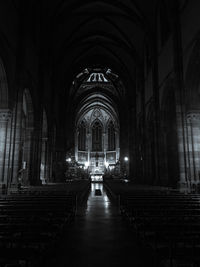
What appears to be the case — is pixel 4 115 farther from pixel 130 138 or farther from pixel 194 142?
pixel 130 138

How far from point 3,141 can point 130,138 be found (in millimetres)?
22851

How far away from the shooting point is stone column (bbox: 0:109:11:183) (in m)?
12.9

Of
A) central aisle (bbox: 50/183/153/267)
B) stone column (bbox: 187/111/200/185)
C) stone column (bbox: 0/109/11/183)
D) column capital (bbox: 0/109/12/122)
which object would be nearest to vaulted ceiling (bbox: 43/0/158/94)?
stone column (bbox: 187/111/200/185)

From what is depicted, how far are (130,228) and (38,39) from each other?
18.4 meters

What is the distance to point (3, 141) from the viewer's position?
13.1 metres

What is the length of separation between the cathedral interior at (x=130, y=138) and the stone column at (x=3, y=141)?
0.05 meters

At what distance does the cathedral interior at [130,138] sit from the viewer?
3797 mm

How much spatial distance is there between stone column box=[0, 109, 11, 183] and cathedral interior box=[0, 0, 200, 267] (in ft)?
0.18

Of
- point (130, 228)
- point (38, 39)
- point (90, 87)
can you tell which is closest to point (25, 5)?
point (38, 39)

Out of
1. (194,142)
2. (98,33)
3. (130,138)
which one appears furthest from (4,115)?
(130,138)

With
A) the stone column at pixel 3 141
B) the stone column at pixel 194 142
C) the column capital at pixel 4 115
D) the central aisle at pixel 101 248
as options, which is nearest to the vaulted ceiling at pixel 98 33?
the stone column at pixel 194 142

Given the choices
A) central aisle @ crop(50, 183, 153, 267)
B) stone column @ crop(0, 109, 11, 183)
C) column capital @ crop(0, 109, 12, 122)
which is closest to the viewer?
central aisle @ crop(50, 183, 153, 267)

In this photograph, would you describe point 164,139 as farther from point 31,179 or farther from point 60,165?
point 60,165

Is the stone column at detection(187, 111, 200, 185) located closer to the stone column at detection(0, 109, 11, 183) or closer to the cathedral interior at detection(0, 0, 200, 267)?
the cathedral interior at detection(0, 0, 200, 267)
